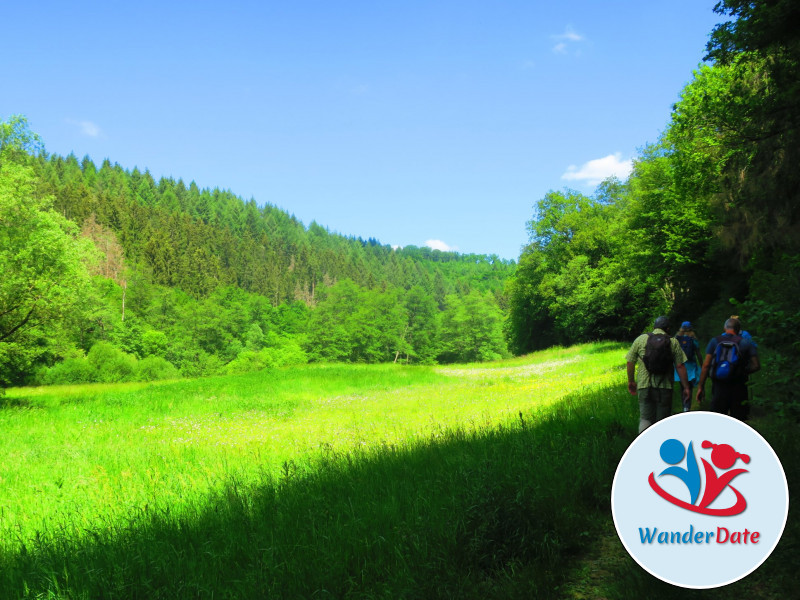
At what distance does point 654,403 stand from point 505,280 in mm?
69526

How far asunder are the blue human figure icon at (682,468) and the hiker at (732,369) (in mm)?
5588

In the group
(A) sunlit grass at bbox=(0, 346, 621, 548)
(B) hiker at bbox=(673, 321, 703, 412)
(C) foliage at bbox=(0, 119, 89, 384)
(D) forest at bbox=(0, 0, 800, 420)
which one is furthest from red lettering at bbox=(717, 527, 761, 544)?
(C) foliage at bbox=(0, 119, 89, 384)

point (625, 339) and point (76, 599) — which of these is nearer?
point (76, 599)

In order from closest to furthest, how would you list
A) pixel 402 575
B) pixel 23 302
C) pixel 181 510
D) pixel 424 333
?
pixel 402 575
pixel 181 510
pixel 23 302
pixel 424 333

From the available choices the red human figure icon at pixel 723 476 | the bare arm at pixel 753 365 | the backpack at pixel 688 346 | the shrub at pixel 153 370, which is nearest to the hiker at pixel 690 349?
the backpack at pixel 688 346

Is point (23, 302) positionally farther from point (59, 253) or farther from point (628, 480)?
point (628, 480)

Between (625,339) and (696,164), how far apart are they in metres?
26.2

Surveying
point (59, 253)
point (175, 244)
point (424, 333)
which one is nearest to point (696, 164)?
point (59, 253)

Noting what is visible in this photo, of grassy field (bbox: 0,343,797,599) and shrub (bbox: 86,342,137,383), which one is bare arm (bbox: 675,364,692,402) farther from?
shrub (bbox: 86,342,137,383)

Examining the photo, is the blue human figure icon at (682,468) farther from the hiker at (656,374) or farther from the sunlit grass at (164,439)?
the sunlit grass at (164,439)

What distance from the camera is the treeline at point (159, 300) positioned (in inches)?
882

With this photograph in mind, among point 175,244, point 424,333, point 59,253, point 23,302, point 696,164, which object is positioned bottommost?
point 424,333

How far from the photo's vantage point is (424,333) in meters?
109

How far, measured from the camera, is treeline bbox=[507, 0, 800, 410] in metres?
9.46
